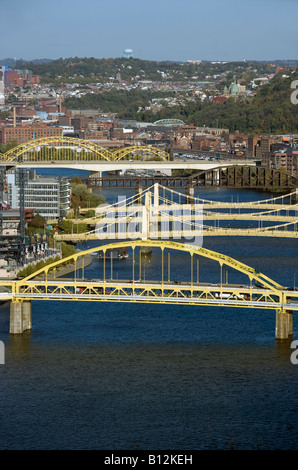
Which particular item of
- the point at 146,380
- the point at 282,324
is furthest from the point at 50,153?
the point at 146,380

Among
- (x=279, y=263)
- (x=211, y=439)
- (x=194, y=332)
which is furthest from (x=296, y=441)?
(x=279, y=263)

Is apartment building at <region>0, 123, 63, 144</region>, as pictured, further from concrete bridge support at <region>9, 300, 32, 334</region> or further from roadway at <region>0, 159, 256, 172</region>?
concrete bridge support at <region>9, 300, 32, 334</region>

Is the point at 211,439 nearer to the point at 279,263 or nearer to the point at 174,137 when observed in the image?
the point at 279,263

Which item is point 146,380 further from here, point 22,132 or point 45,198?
point 22,132

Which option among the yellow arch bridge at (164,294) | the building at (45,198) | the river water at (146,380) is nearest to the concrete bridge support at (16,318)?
the yellow arch bridge at (164,294)

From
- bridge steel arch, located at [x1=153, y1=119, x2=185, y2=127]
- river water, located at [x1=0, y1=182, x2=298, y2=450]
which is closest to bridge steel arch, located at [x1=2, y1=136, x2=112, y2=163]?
bridge steel arch, located at [x1=153, y1=119, x2=185, y2=127]

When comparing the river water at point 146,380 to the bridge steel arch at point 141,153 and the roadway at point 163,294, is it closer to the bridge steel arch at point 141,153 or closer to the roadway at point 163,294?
the roadway at point 163,294
